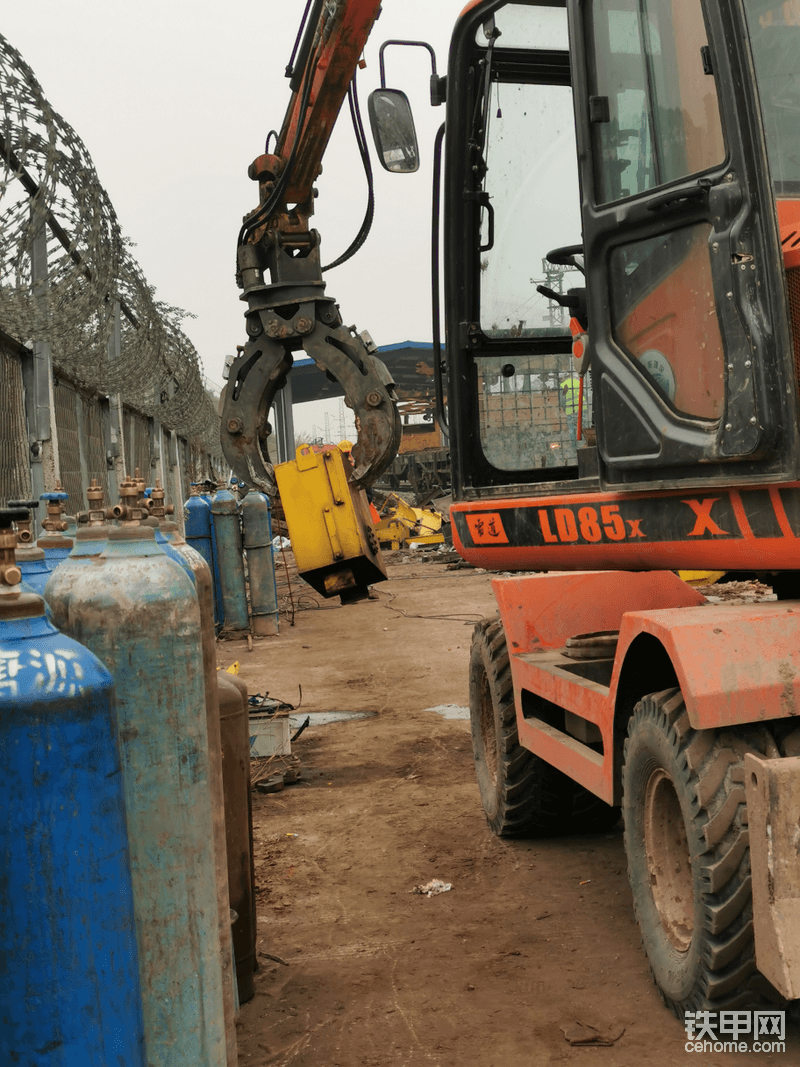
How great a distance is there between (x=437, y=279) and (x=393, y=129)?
0.81 m

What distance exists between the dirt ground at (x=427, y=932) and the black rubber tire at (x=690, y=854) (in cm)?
21

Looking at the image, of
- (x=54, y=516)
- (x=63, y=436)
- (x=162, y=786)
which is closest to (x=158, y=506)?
(x=54, y=516)

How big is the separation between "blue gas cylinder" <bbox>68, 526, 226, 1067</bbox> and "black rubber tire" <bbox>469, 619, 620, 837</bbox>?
2779 mm

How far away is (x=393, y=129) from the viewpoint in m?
4.53

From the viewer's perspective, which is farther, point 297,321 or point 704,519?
point 297,321

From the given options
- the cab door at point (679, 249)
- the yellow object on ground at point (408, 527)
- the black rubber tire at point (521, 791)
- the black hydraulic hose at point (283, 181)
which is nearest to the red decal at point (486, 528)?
the black rubber tire at point (521, 791)

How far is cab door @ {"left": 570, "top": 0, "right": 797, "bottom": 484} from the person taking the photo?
3.02m

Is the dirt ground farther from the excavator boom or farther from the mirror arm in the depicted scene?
the mirror arm

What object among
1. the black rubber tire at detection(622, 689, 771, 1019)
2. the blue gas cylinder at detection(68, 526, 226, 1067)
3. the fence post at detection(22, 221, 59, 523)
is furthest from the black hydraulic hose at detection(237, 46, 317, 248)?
the blue gas cylinder at detection(68, 526, 226, 1067)

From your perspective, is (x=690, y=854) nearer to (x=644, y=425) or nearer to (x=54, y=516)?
(x=644, y=425)

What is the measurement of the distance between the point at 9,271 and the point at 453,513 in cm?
223

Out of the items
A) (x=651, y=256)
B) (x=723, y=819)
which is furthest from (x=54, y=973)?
(x=651, y=256)

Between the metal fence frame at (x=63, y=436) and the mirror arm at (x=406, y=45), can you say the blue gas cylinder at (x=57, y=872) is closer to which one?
the metal fence frame at (x=63, y=436)

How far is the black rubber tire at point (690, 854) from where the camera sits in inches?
117
